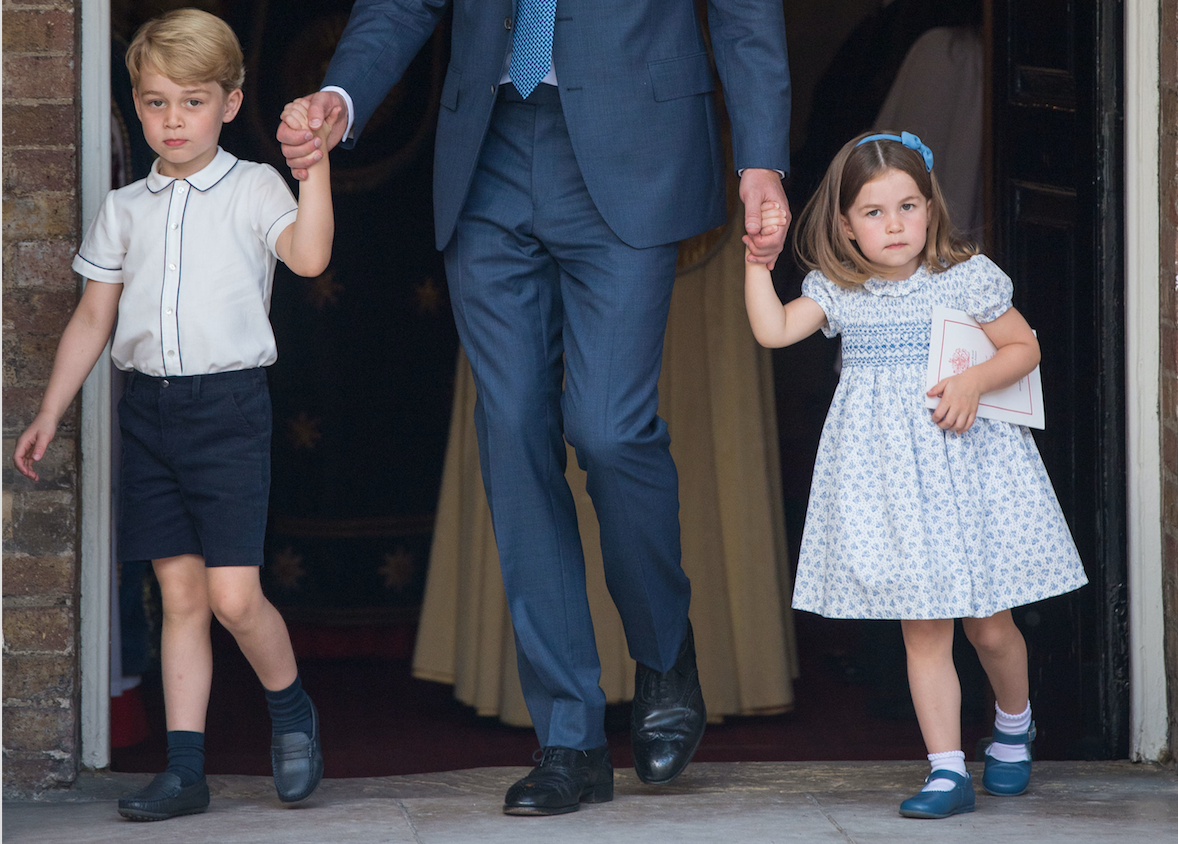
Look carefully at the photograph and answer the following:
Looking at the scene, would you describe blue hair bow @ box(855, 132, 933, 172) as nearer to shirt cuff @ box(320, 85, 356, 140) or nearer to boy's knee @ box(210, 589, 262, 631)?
shirt cuff @ box(320, 85, 356, 140)

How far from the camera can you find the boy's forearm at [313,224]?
216cm

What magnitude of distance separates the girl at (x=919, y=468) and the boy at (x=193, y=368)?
87cm

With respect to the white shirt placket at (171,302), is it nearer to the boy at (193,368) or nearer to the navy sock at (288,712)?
the boy at (193,368)

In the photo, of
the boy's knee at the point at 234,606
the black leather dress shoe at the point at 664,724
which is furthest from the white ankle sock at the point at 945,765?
the boy's knee at the point at 234,606

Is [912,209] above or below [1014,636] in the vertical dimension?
above

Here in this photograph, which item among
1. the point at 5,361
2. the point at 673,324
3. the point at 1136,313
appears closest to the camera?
the point at 5,361

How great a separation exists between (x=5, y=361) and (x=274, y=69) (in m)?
1.18

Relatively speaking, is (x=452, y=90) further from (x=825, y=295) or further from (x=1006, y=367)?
(x=1006, y=367)

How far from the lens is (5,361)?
2.47 metres

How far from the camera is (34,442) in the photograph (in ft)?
7.55

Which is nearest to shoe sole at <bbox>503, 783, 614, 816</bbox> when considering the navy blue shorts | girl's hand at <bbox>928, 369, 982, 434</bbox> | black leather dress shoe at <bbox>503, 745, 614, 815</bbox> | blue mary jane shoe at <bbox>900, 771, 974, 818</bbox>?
black leather dress shoe at <bbox>503, 745, 614, 815</bbox>

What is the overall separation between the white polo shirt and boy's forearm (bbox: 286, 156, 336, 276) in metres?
0.09

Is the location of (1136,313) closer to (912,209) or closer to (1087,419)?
(1087,419)

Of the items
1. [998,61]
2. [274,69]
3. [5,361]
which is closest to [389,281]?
[274,69]
